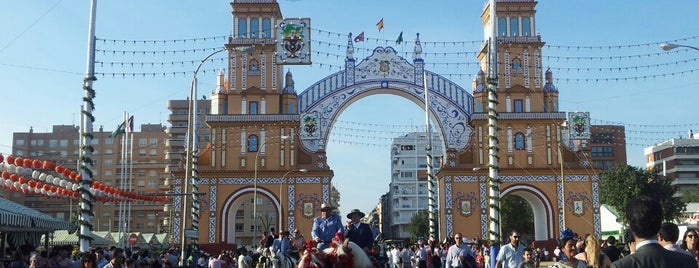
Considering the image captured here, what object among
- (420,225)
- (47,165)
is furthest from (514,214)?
(47,165)

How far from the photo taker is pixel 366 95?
4947 cm

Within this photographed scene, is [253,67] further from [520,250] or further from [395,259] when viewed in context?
[520,250]

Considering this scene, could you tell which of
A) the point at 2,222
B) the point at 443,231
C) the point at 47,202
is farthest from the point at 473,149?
the point at 47,202

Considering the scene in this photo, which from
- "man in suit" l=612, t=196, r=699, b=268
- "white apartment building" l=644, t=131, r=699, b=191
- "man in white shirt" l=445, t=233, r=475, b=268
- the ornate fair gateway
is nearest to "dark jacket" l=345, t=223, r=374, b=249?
"man in white shirt" l=445, t=233, r=475, b=268

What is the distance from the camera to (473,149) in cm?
4925

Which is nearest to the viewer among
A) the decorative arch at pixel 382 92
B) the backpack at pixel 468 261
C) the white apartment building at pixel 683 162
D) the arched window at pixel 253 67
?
the backpack at pixel 468 261

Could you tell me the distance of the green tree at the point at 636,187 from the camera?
51.3m

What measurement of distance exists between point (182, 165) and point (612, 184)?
2846 centimetres

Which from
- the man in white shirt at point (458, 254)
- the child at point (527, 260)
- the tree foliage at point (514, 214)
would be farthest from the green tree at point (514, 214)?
the child at point (527, 260)

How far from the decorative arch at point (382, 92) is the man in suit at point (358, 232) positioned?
3589 cm

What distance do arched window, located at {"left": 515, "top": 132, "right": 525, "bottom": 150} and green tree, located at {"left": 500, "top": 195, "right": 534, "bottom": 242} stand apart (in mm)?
15998

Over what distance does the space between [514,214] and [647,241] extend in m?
63.6

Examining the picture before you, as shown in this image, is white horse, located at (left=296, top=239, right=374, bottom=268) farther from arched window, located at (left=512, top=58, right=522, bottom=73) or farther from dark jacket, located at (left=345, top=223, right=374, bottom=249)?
arched window, located at (left=512, top=58, right=522, bottom=73)

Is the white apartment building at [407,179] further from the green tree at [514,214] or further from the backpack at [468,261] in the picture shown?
the backpack at [468,261]
